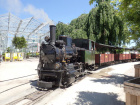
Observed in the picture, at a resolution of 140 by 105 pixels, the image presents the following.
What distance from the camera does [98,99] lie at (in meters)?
4.82

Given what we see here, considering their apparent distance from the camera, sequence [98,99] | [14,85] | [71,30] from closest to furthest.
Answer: [98,99] < [14,85] < [71,30]

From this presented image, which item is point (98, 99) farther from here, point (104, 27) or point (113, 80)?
point (104, 27)

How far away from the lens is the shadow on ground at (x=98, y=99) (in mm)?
4484

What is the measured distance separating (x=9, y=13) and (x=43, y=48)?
1163 inches

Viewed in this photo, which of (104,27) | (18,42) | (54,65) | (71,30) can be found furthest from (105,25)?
(18,42)

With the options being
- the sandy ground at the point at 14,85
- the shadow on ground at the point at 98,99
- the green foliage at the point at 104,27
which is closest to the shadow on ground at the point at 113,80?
the shadow on ground at the point at 98,99

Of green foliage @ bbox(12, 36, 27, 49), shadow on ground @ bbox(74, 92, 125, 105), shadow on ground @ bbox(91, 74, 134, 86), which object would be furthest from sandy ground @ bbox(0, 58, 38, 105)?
green foliage @ bbox(12, 36, 27, 49)

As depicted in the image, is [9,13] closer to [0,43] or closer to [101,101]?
[0,43]

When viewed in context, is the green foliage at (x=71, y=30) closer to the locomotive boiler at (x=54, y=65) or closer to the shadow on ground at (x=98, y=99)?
the locomotive boiler at (x=54, y=65)

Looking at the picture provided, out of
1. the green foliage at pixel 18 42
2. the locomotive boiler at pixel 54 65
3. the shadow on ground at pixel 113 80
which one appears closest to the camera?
the locomotive boiler at pixel 54 65

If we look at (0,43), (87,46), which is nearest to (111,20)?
(87,46)

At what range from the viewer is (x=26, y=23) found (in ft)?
119

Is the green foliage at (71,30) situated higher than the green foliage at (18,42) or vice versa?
the green foliage at (71,30)

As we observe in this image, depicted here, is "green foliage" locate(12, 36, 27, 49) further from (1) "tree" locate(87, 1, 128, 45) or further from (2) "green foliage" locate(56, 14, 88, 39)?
(1) "tree" locate(87, 1, 128, 45)
